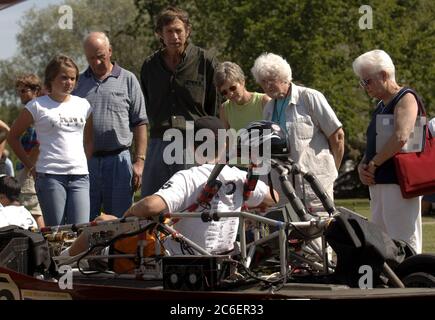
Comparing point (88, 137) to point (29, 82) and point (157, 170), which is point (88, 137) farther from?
point (29, 82)

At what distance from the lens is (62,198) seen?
29.4 feet

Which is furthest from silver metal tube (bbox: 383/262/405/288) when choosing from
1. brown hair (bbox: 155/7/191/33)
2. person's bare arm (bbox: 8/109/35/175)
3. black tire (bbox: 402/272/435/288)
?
person's bare arm (bbox: 8/109/35/175)

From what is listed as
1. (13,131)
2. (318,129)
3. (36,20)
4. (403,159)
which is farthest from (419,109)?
(36,20)

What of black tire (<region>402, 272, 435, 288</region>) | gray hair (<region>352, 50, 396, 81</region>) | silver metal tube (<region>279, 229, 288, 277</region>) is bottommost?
black tire (<region>402, 272, 435, 288</region>)

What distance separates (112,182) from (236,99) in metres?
1.21

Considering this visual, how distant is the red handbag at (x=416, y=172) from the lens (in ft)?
25.3

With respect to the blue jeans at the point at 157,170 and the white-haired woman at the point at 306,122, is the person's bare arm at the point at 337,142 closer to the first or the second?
the white-haired woman at the point at 306,122

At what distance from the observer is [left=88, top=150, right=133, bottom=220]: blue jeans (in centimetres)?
948

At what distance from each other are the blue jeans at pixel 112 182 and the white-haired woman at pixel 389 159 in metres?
2.30

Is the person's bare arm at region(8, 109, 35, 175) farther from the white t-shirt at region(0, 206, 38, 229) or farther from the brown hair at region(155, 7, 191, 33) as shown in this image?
the white t-shirt at region(0, 206, 38, 229)

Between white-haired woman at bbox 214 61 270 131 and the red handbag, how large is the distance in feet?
5.90

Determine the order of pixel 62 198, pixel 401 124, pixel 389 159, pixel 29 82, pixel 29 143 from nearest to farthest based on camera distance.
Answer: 1. pixel 401 124
2. pixel 389 159
3. pixel 62 198
4. pixel 29 82
5. pixel 29 143

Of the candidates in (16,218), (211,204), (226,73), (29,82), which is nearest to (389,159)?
(211,204)

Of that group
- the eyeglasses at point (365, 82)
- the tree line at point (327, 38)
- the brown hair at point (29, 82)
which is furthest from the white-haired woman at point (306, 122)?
the tree line at point (327, 38)
